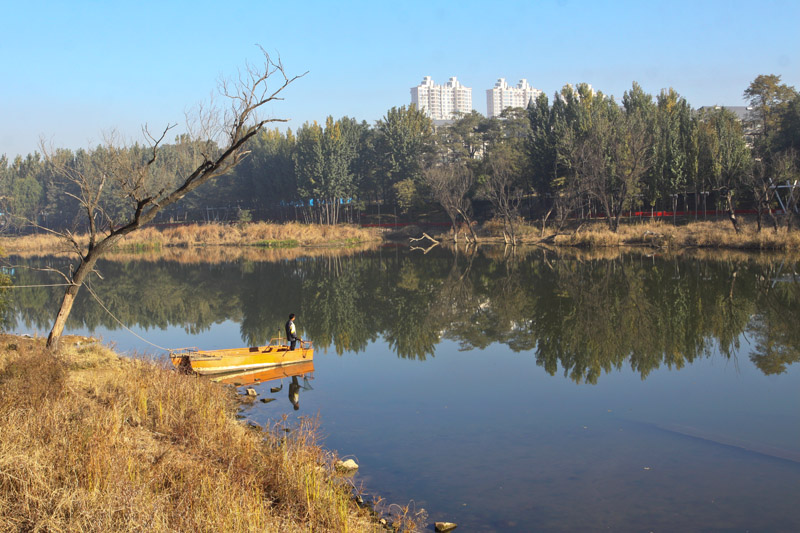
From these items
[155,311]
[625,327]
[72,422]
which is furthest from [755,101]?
[72,422]

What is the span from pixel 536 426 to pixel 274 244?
56274 mm

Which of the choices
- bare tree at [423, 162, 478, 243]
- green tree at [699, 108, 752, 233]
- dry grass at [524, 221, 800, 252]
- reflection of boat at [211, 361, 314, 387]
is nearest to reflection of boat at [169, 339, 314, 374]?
reflection of boat at [211, 361, 314, 387]

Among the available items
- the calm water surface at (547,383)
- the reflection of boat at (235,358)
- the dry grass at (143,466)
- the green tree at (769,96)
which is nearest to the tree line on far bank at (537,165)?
the green tree at (769,96)

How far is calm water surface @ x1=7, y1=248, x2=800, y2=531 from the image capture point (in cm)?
910

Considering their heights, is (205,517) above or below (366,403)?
above

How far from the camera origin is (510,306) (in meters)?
25.3

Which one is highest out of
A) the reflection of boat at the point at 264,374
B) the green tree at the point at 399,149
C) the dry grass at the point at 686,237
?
the green tree at the point at 399,149

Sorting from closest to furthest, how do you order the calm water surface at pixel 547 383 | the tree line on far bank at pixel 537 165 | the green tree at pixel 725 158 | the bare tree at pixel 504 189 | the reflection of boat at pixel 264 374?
the calm water surface at pixel 547 383
the reflection of boat at pixel 264 374
the green tree at pixel 725 158
the tree line on far bank at pixel 537 165
the bare tree at pixel 504 189

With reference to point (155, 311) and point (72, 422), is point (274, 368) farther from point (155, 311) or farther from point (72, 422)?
point (155, 311)

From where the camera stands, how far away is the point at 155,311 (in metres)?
27.8

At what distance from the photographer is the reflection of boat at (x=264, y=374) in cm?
1575

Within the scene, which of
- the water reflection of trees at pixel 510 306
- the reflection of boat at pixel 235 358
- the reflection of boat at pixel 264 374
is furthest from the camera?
the water reflection of trees at pixel 510 306

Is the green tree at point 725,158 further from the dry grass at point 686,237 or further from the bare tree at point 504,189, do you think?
the bare tree at point 504,189

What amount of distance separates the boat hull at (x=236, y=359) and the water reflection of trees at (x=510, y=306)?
3.39 m
